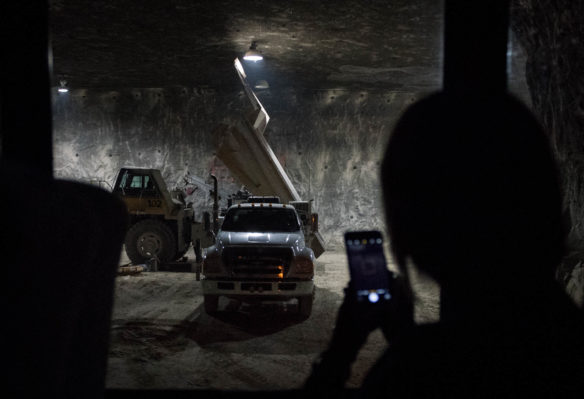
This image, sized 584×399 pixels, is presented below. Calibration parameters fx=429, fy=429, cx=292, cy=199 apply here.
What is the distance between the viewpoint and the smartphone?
1.08 meters

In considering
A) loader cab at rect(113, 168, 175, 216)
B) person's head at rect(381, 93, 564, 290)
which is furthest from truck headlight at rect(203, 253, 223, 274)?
person's head at rect(381, 93, 564, 290)

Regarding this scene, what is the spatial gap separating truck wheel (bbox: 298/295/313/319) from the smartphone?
566cm

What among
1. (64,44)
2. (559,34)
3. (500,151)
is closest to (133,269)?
(64,44)

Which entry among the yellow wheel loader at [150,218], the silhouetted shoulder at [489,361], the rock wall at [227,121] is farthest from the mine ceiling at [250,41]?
the silhouetted shoulder at [489,361]

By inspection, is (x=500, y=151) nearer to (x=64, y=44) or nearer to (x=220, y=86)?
(x=64, y=44)

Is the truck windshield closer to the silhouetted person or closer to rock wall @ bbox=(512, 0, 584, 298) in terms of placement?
rock wall @ bbox=(512, 0, 584, 298)

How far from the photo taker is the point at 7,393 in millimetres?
940

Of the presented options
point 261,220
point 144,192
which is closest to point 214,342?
point 261,220

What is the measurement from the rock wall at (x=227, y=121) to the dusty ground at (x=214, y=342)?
659 centimetres

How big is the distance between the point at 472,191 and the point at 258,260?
603cm

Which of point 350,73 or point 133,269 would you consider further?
point 350,73

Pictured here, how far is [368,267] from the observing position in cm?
116

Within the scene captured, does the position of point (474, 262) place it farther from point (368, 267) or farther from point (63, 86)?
point (63, 86)

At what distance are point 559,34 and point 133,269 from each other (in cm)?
946
